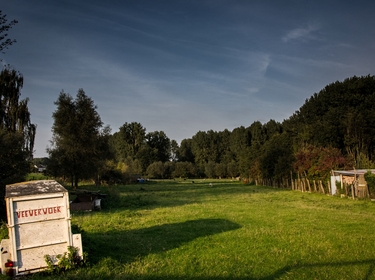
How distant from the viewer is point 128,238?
12641 mm

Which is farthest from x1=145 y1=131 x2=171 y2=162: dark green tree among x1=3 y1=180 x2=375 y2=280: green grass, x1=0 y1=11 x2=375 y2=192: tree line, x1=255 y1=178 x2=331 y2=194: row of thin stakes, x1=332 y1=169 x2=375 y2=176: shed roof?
x1=3 y1=180 x2=375 y2=280: green grass

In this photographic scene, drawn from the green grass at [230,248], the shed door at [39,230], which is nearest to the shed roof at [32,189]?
the shed door at [39,230]

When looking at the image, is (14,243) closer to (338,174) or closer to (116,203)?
(116,203)

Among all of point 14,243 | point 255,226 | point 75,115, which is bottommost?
point 255,226

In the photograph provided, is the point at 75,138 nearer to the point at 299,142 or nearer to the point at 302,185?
the point at 302,185

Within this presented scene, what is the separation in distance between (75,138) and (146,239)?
30.3 metres

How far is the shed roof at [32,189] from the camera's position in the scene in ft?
27.3

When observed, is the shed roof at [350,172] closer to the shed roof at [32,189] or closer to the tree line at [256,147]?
the tree line at [256,147]

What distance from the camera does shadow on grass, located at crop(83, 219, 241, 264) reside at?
32.8 ft

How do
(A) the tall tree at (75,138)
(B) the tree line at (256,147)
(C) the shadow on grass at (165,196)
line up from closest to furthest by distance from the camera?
(C) the shadow on grass at (165,196) < (B) the tree line at (256,147) < (A) the tall tree at (75,138)

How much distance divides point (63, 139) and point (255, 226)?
31.2 meters

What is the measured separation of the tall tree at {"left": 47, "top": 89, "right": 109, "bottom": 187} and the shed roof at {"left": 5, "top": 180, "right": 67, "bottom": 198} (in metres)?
32.1

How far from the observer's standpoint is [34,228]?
8.35 metres

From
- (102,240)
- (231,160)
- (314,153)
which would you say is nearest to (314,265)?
(102,240)
